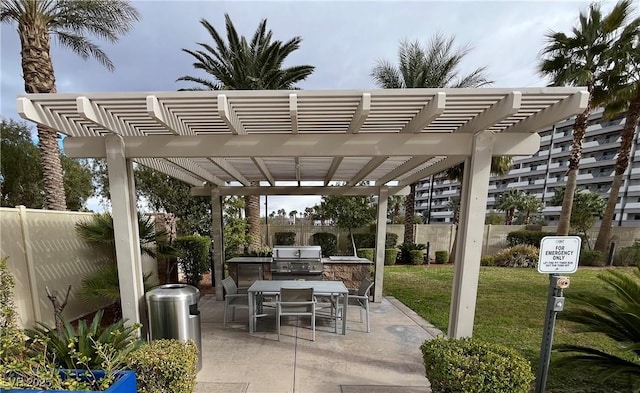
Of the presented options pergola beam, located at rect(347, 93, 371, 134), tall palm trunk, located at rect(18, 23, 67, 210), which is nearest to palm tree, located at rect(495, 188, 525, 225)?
pergola beam, located at rect(347, 93, 371, 134)

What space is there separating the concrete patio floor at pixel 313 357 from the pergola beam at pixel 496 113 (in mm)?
2799

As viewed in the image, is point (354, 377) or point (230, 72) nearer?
point (354, 377)

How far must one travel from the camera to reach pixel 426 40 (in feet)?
30.9

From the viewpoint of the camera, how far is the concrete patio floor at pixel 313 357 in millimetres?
2834

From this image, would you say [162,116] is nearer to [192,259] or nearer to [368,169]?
[368,169]

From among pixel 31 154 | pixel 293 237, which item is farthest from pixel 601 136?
pixel 31 154

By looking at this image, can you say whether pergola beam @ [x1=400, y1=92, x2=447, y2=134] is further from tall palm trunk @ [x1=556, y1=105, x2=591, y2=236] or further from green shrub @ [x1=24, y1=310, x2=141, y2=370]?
tall palm trunk @ [x1=556, y1=105, x2=591, y2=236]

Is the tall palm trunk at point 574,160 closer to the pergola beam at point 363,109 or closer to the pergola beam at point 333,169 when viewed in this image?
the pergola beam at point 333,169

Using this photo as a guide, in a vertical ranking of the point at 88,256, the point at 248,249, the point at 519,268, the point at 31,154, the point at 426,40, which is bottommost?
the point at 519,268

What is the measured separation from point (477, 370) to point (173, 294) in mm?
3001

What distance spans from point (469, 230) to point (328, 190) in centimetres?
370

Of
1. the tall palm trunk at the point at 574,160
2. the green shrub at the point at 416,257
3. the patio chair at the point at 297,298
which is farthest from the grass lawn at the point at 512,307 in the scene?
the patio chair at the point at 297,298

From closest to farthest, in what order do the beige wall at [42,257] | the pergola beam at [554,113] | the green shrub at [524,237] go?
1. the pergola beam at [554,113]
2. the beige wall at [42,257]
3. the green shrub at [524,237]

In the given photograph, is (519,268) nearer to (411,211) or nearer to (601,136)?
(411,211)
